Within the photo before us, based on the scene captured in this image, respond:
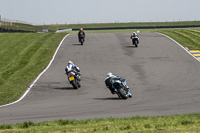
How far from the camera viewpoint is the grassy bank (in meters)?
21.8

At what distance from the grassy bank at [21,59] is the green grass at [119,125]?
707cm

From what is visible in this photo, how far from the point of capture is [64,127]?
10992 millimetres

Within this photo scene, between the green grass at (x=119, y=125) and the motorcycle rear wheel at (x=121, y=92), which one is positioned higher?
the green grass at (x=119, y=125)

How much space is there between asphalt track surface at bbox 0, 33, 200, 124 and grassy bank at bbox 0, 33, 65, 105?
0.86 metres

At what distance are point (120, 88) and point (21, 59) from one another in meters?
18.3

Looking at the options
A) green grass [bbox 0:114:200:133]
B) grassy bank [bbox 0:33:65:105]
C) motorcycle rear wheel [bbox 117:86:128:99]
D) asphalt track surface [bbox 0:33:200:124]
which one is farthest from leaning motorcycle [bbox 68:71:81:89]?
green grass [bbox 0:114:200:133]

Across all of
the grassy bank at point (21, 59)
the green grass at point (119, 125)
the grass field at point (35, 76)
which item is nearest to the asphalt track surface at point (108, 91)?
the grassy bank at point (21, 59)

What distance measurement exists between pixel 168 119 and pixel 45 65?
65.2 feet

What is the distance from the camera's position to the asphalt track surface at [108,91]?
14.6 m

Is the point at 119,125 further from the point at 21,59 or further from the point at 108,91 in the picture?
the point at 21,59

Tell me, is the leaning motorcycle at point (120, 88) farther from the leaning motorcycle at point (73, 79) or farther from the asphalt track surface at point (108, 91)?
the leaning motorcycle at point (73, 79)

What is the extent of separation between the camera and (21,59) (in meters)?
34.5

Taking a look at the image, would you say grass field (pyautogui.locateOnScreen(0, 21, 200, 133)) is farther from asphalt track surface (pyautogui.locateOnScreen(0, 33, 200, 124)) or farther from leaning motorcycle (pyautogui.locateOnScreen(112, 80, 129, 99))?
leaning motorcycle (pyautogui.locateOnScreen(112, 80, 129, 99))

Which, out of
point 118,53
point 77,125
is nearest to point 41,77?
point 118,53
